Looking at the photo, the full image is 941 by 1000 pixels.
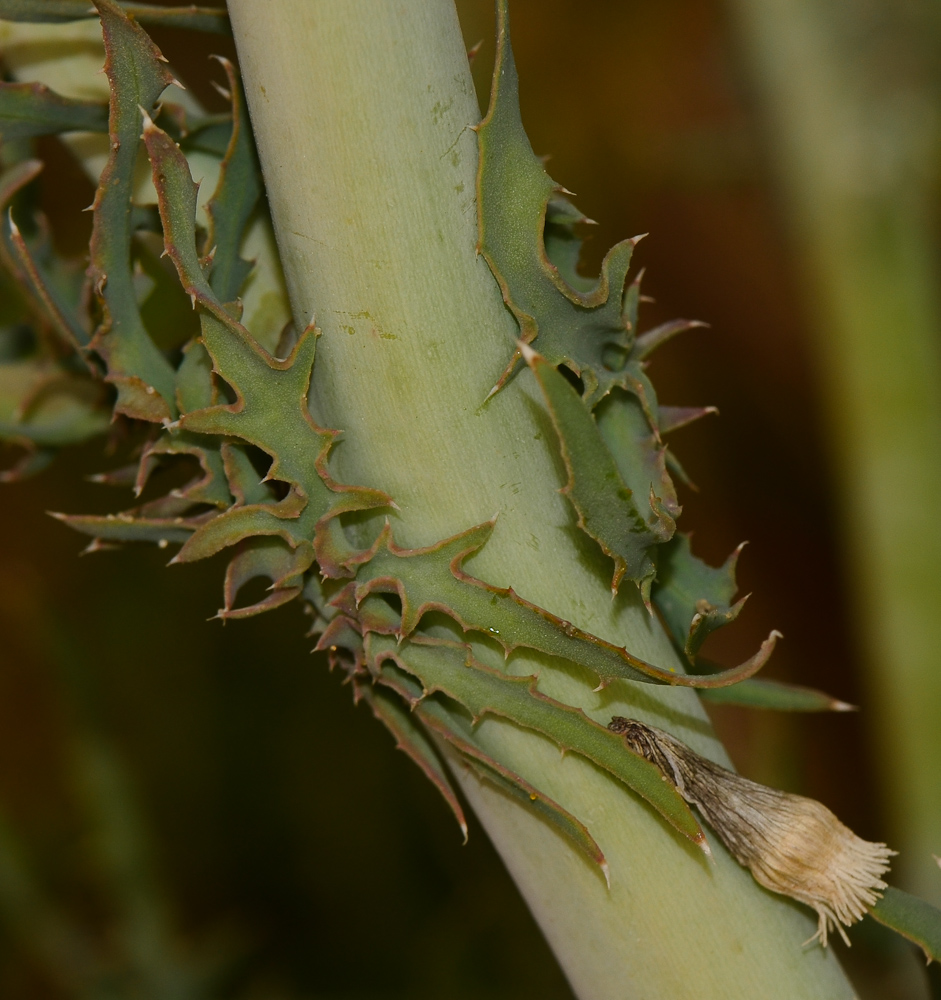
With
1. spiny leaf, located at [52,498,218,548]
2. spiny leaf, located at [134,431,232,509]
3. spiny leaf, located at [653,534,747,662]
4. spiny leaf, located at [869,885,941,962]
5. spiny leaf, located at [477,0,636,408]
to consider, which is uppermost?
spiny leaf, located at [477,0,636,408]

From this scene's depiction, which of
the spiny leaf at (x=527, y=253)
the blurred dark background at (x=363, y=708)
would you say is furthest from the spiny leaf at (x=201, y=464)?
the blurred dark background at (x=363, y=708)

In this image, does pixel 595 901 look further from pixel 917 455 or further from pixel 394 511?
pixel 917 455

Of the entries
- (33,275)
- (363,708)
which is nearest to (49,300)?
(33,275)

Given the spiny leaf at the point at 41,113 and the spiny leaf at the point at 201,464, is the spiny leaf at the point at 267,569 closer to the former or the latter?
the spiny leaf at the point at 201,464

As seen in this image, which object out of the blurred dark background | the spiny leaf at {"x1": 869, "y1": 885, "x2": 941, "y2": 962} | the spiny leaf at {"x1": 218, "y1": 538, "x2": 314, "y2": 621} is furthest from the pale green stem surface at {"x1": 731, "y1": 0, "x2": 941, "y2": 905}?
the spiny leaf at {"x1": 218, "y1": 538, "x2": 314, "y2": 621}

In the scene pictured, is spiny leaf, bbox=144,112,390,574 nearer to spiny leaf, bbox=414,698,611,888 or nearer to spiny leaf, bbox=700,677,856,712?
spiny leaf, bbox=414,698,611,888
